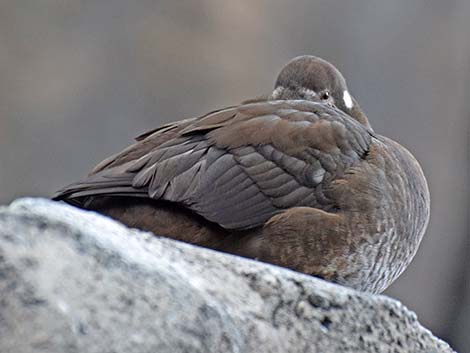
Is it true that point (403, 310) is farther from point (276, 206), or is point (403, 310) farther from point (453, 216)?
point (453, 216)

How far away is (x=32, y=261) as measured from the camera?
2242 mm

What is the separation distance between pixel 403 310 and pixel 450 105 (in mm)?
6040

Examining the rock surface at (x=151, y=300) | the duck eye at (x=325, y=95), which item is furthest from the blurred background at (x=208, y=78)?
the rock surface at (x=151, y=300)

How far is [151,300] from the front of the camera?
90.4 inches

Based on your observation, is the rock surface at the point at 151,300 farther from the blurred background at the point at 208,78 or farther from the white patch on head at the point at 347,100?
the blurred background at the point at 208,78

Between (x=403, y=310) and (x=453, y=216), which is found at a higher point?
(x=403, y=310)

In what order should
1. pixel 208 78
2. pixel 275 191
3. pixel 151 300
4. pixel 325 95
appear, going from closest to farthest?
pixel 151 300 < pixel 275 191 < pixel 325 95 < pixel 208 78

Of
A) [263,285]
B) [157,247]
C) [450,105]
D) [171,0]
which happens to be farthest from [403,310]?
[450,105]

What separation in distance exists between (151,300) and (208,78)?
226 inches

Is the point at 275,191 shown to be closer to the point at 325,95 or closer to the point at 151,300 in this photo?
the point at 325,95

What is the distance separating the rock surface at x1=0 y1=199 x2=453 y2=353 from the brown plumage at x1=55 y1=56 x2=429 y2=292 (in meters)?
0.68

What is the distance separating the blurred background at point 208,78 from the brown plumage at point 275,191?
3.88 metres

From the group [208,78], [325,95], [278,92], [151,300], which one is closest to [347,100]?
[325,95]

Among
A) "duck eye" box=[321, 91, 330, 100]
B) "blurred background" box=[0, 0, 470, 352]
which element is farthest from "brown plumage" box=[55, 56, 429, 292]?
"blurred background" box=[0, 0, 470, 352]
